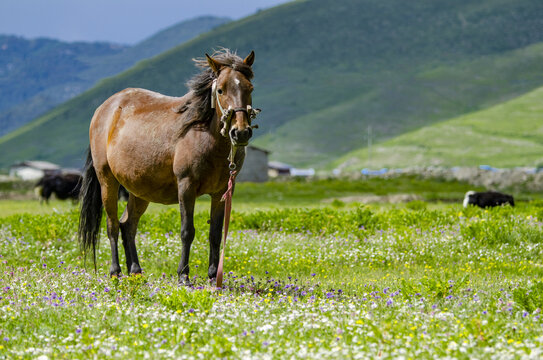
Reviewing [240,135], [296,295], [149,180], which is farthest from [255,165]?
[240,135]

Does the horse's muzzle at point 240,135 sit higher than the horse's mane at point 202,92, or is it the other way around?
the horse's mane at point 202,92

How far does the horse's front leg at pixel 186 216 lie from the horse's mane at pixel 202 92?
0.97 m

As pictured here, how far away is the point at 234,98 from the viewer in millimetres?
9398

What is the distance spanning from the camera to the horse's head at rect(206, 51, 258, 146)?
9.10m

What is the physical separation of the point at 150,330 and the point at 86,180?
6.13m

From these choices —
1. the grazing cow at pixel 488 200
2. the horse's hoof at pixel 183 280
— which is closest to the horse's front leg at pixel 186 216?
the horse's hoof at pixel 183 280

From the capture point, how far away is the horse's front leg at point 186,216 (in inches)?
392

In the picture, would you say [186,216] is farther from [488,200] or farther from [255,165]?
[255,165]

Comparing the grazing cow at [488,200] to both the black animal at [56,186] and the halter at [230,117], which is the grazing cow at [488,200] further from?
the black animal at [56,186]

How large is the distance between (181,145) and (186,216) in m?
1.11

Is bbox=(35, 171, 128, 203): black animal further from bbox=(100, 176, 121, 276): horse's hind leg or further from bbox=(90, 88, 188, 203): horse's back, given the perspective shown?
bbox=(90, 88, 188, 203): horse's back

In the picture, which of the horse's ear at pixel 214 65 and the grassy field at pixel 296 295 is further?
the horse's ear at pixel 214 65

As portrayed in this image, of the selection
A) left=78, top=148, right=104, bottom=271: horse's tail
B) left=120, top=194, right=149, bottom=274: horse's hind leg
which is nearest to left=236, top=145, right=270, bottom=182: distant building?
left=78, top=148, right=104, bottom=271: horse's tail

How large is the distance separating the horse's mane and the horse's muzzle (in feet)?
3.96
